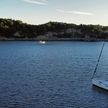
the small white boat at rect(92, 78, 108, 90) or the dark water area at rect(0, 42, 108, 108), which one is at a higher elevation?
the small white boat at rect(92, 78, 108, 90)

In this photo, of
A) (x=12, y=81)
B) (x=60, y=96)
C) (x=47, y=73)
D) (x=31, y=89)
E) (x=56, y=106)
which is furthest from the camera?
(x=47, y=73)

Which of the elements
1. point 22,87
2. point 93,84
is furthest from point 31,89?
point 93,84

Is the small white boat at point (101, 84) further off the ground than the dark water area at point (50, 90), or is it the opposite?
the small white boat at point (101, 84)

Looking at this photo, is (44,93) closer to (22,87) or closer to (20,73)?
(22,87)

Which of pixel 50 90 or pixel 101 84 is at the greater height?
pixel 101 84

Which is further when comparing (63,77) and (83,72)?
(83,72)

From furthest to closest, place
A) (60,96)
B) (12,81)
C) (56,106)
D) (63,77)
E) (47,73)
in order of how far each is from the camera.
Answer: (47,73) < (63,77) < (12,81) < (60,96) < (56,106)

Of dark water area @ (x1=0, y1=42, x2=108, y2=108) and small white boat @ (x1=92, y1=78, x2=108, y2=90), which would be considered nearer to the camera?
dark water area @ (x1=0, y1=42, x2=108, y2=108)

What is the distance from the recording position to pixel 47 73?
89625mm

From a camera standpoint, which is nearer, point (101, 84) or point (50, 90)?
point (50, 90)

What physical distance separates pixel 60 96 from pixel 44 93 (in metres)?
3.63

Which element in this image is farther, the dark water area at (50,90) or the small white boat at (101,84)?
the small white boat at (101,84)

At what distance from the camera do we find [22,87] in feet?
230

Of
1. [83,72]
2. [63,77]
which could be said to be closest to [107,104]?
[63,77]
